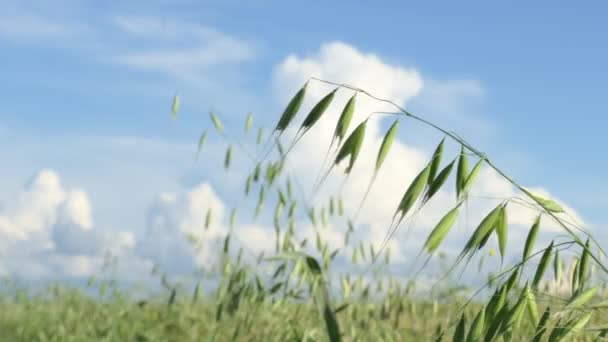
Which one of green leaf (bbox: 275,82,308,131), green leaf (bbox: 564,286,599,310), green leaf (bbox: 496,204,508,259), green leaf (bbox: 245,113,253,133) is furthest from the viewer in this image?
green leaf (bbox: 245,113,253,133)

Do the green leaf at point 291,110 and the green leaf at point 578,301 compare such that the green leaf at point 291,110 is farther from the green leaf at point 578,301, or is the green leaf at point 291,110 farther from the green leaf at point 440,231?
the green leaf at point 578,301

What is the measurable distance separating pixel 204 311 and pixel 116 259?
0.92m

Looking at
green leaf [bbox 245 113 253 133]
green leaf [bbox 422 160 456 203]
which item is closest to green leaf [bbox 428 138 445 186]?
green leaf [bbox 422 160 456 203]

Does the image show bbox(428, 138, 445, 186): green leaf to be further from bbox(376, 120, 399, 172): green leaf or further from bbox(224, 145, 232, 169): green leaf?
bbox(224, 145, 232, 169): green leaf

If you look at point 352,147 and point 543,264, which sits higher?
point 352,147

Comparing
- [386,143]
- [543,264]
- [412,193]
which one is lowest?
[543,264]

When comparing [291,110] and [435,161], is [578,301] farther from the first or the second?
[291,110]

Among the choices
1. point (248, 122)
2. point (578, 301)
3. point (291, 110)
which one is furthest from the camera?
point (248, 122)

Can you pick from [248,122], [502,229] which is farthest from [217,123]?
[502,229]

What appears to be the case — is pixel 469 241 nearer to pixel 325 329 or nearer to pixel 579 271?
→ pixel 579 271

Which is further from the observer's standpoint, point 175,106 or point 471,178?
point 175,106

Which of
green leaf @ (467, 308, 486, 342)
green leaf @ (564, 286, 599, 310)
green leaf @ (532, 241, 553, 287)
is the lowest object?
green leaf @ (467, 308, 486, 342)

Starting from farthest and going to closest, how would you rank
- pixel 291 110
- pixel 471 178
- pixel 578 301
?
pixel 291 110, pixel 471 178, pixel 578 301

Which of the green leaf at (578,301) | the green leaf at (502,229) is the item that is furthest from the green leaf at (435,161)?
the green leaf at (578,301)
